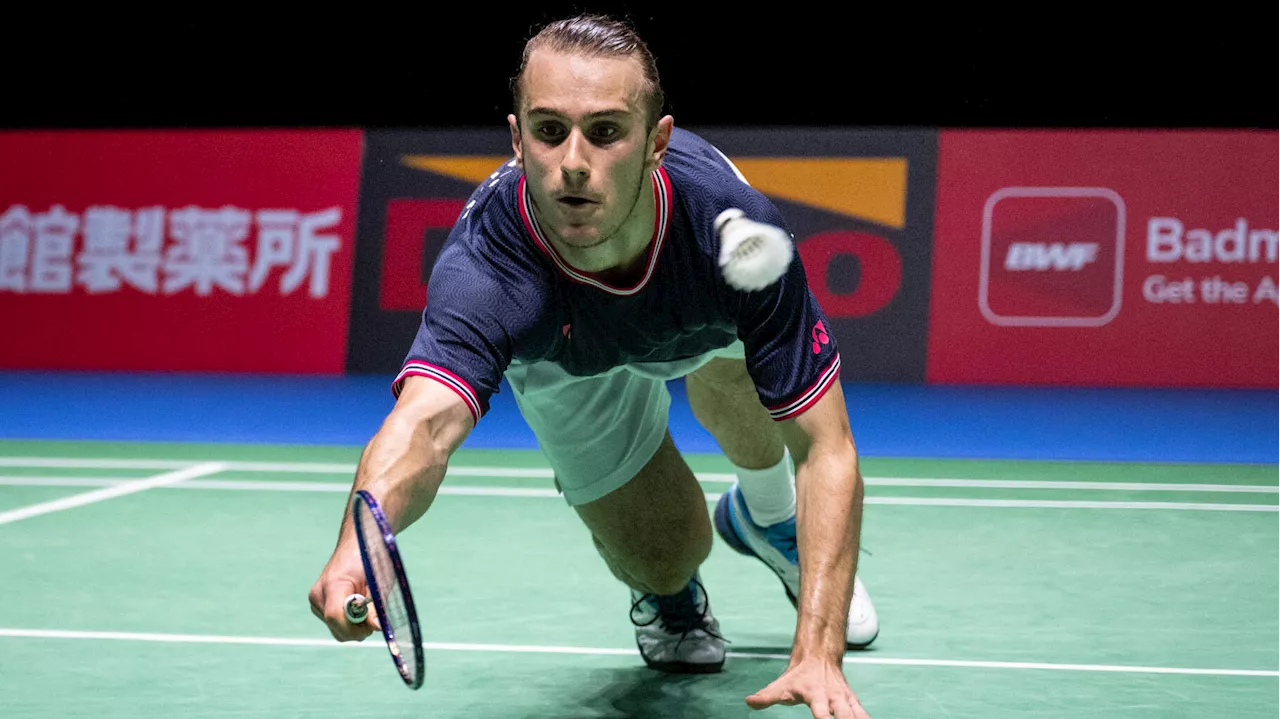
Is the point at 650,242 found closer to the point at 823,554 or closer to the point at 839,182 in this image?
the point at 823,554

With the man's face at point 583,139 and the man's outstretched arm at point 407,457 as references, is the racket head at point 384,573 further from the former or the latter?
the man's face at point 583,139

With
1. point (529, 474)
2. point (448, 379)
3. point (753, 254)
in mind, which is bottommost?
point (529, 474)

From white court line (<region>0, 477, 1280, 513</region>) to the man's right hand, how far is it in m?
3.45

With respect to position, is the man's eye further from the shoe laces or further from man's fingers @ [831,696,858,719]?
the shoe laces

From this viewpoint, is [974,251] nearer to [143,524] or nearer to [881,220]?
[881,220]

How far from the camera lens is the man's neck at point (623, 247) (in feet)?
9.71

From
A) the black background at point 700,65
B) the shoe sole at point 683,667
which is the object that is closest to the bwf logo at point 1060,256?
the black background at point 700,65

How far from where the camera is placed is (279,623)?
4020 millimetres

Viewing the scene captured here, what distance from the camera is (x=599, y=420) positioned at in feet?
11.7

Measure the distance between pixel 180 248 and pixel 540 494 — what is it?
211 inches

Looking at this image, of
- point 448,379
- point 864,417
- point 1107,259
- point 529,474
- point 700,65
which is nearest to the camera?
point 448,379

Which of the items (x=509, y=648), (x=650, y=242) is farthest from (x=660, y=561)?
(x=650, y=242)

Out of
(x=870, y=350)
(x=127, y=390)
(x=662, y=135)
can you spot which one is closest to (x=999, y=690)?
(x=662, y=135)

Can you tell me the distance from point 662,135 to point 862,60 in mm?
10050
